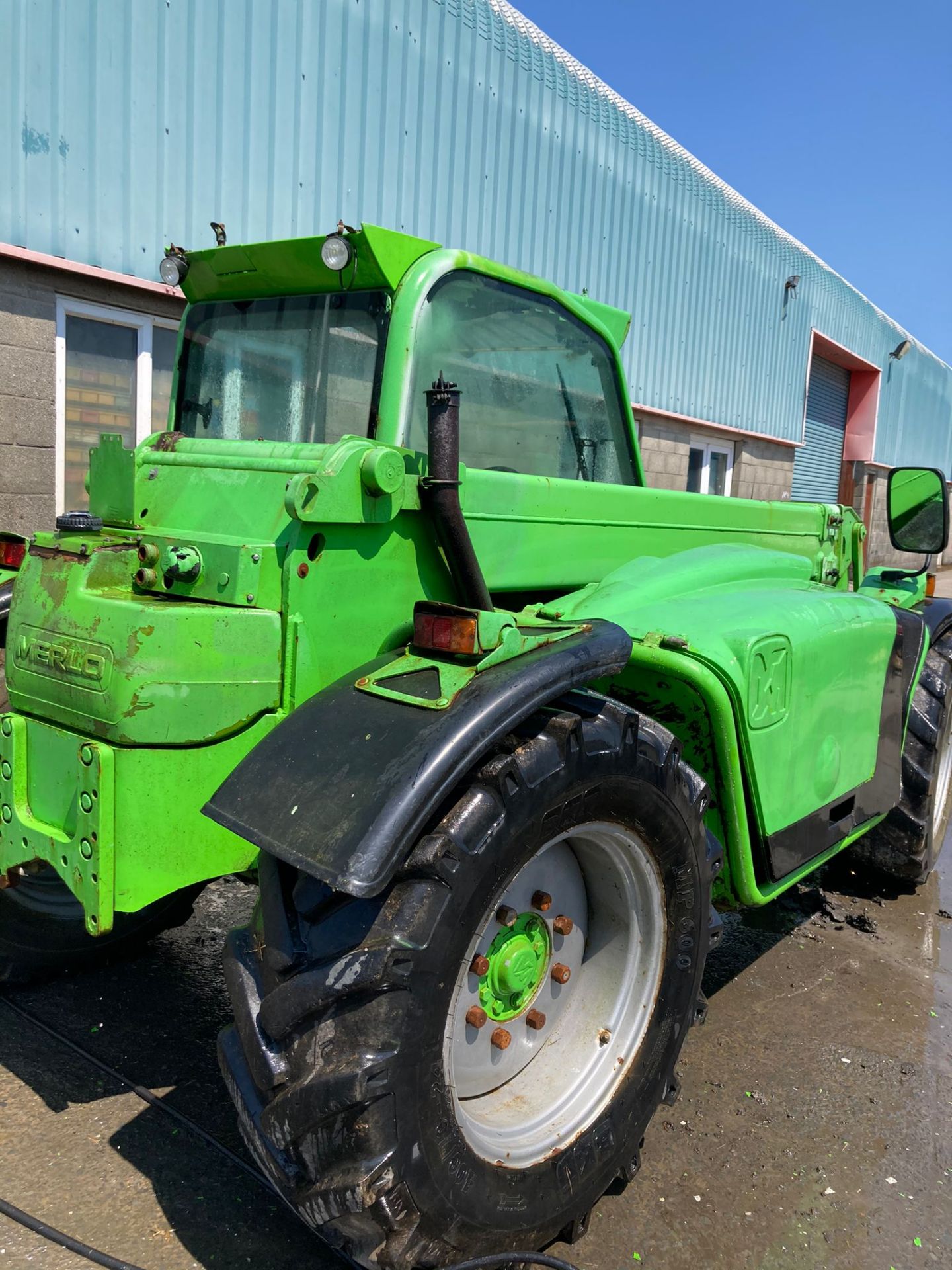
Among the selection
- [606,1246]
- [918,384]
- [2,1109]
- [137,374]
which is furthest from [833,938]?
[918,384]

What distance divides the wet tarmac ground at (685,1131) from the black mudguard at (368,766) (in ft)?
3.51

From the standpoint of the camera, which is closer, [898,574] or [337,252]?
[337,252]

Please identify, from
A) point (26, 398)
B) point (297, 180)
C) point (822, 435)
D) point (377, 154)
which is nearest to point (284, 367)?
point (26, 398)

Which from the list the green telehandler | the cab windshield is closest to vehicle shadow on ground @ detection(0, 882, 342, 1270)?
the green telehandler

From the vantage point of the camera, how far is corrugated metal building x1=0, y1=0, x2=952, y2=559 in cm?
632

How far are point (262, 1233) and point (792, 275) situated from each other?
53.9 ft

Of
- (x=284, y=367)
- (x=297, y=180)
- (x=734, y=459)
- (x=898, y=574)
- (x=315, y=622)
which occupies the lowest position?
(x=315, y=622)

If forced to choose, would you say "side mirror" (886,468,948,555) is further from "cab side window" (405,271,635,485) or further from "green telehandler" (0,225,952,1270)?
"cab side window" (405,271,635,485)

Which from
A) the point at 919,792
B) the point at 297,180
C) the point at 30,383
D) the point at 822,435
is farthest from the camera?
the point at 822,435

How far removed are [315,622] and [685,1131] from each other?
1.76m

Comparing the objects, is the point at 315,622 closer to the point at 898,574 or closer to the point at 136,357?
the point at 898,574

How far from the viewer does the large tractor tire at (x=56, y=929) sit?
313 cm

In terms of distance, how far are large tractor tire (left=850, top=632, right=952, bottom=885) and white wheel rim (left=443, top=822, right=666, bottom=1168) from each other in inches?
85.4

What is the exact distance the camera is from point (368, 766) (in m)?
2.00
